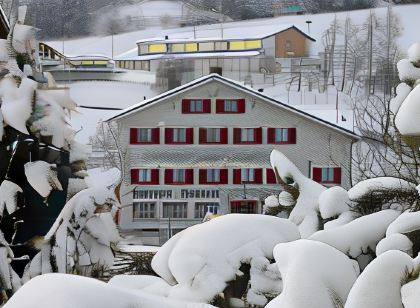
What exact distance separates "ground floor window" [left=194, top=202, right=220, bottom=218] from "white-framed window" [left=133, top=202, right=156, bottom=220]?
56cm

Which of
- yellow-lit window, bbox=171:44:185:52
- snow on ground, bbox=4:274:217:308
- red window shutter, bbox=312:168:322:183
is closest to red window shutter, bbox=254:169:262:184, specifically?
red window shutter, bbox=312:168:322:183

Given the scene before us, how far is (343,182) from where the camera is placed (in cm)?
1250

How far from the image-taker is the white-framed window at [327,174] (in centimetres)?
1246

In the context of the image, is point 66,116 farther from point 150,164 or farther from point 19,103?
point 150,164

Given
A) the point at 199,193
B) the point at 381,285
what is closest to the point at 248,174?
the point at 199,193

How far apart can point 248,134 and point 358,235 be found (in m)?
10.8

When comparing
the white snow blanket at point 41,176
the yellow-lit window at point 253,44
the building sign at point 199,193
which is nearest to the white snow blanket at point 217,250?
the white snow blanket at point 41,176

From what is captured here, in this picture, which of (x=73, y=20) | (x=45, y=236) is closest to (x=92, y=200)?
(x=45, y=236)

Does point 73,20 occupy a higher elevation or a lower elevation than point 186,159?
higher

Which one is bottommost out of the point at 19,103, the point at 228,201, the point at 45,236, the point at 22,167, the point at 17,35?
the point at 228,201

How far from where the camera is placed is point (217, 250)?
1.72 metres

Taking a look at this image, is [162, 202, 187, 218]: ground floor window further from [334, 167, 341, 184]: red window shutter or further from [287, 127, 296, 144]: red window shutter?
[334, 167, 341, 184]: red window shutter

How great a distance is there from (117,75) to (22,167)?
37.1 feet

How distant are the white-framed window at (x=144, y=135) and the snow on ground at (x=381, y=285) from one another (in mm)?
11526
